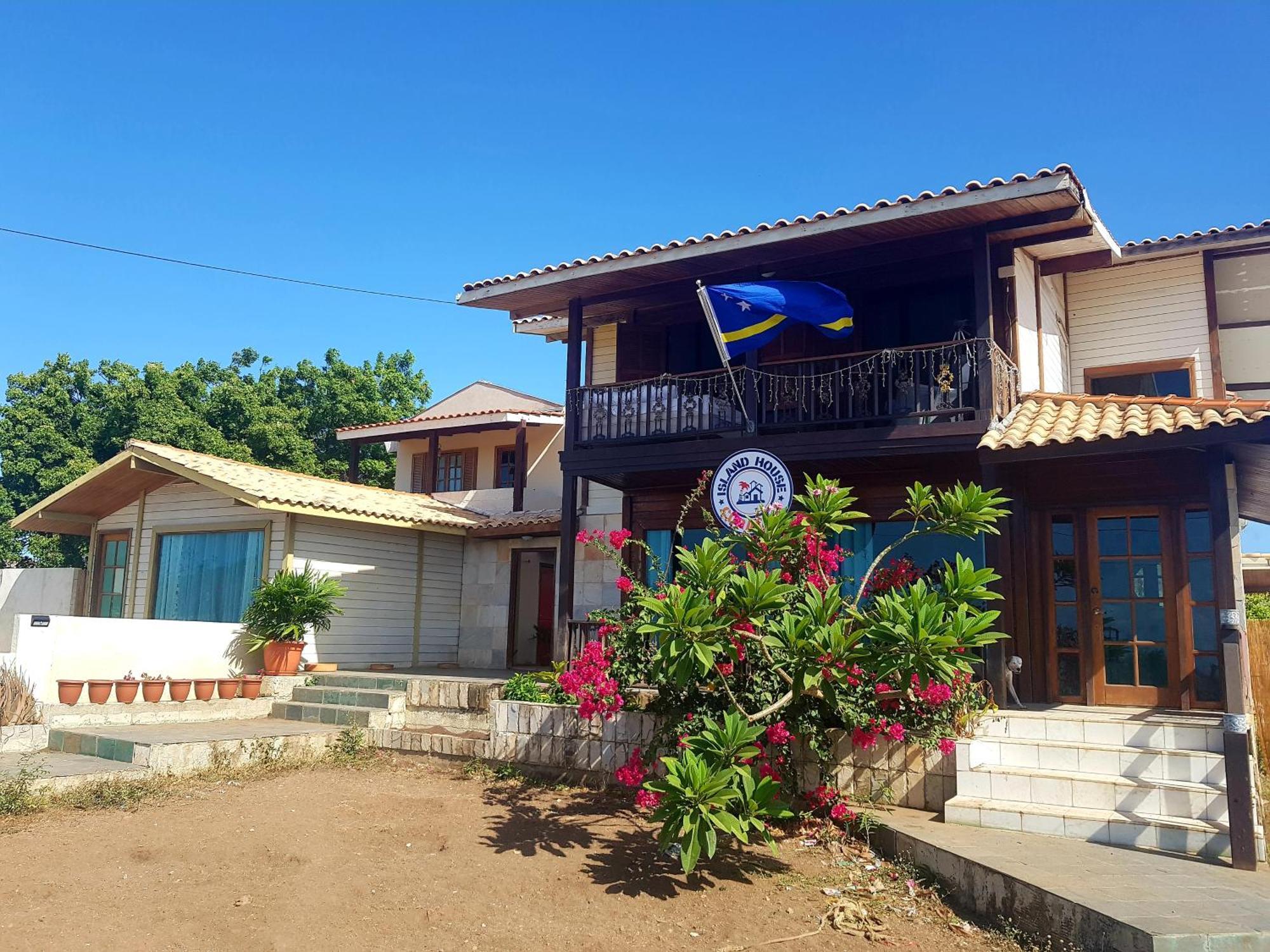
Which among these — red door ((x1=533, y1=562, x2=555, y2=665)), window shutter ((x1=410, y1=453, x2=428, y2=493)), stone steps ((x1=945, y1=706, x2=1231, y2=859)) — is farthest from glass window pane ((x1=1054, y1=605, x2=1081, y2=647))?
window shutter ((x1=410, y1=453, x2=428, y2=493))

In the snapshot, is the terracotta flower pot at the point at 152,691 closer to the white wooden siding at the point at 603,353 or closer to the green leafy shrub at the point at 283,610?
the green leafy shrub at the point at 283,610

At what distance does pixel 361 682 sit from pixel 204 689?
6.16ft

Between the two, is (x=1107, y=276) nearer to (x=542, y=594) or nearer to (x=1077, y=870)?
(x=1077, y=870)

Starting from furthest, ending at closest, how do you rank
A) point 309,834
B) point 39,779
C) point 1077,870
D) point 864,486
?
point 864,486 < point 39,779 < point 309,834 < point 1077,870

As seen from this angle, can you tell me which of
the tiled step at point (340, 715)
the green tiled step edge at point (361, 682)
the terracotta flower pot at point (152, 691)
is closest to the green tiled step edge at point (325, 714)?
the tiled step at point (340, 715)

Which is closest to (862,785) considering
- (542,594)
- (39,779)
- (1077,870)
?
(1077,870)

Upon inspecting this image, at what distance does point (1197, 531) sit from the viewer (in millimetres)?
8625

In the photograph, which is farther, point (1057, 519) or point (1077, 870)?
point (1057, 519)

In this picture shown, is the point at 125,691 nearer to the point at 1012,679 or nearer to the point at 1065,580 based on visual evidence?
the point at 1012,679

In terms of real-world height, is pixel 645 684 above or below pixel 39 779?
above

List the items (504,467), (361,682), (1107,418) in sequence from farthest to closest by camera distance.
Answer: (504,467) → (361,682) → (1107,418)

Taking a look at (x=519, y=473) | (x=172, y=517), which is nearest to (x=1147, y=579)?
(x=519, y=473)

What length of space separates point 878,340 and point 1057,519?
2.88 m

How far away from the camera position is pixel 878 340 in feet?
34.9
